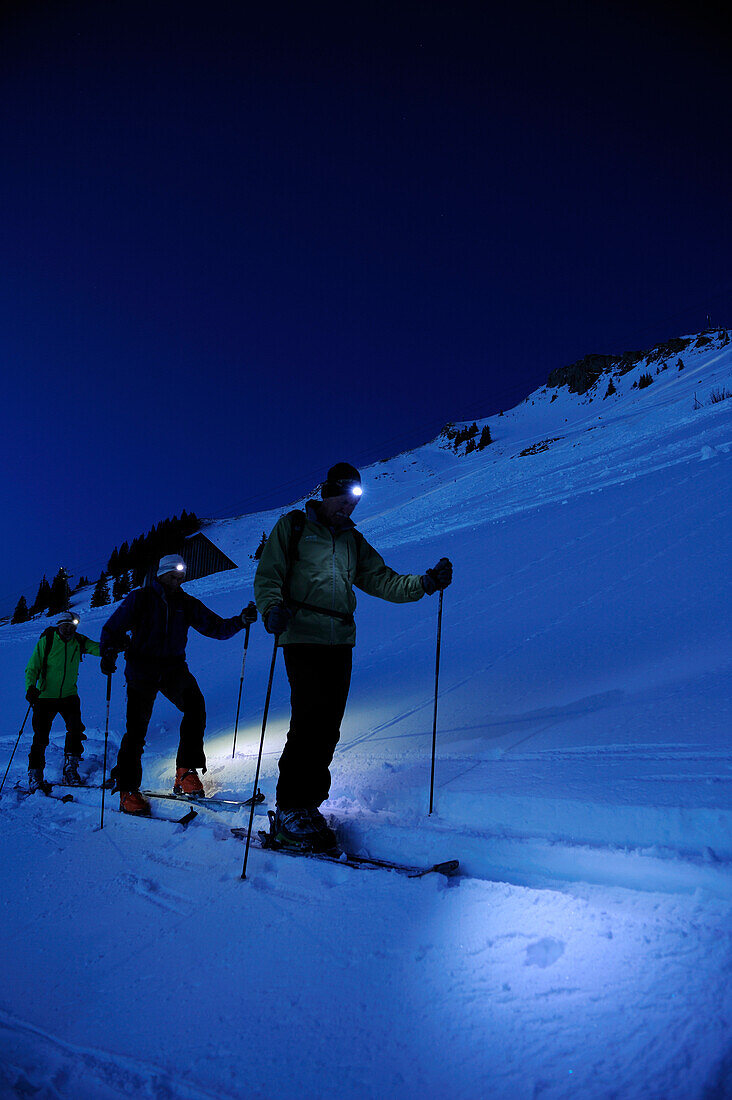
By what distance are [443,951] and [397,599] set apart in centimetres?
204

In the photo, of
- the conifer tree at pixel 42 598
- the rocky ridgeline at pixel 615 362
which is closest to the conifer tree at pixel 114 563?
the conifer tree at pixel 42 598

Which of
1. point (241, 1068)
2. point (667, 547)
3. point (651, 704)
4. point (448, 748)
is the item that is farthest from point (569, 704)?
point (667, 547)

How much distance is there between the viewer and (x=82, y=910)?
2408 millimetres

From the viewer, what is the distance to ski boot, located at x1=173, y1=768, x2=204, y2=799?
429 centimetres

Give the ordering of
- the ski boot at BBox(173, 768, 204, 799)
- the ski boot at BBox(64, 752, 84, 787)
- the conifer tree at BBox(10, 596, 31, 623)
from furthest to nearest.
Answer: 1. the conifer tree at BBox(10, 596, 31, 623)
2. the ski boot at BBox(64, 752, 84, 787)
3. the ski boot at BBox(173, 768, 204, 799)

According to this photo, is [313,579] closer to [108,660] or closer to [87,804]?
[108,660]

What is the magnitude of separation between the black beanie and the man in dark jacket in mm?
1645

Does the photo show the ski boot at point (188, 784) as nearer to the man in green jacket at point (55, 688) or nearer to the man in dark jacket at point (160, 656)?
the man in dark jacket at point (160, 656)

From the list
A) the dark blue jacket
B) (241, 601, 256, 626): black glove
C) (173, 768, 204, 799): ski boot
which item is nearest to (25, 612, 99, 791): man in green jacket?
the dark blue jacket

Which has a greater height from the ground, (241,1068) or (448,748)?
(448,748)

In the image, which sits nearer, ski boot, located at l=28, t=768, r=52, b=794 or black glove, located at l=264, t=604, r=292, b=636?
black glove, located at l=264, t=604, r=292, b=636

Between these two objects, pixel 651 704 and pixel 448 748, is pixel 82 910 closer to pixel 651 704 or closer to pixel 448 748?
pixel 448 748

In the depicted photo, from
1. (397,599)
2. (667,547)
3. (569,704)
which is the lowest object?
(569,704)

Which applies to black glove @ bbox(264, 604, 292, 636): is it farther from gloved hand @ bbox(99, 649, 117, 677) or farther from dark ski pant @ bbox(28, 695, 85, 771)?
dark ski pant @ bbox(28, 695, 85, 771)
